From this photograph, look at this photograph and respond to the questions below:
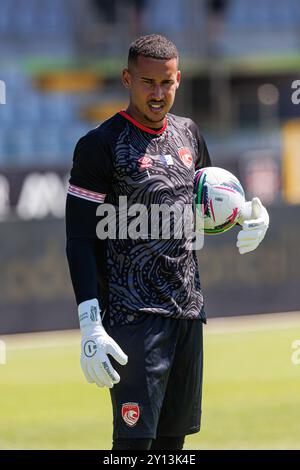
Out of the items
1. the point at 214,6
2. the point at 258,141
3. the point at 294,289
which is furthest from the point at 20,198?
the point at 214,6

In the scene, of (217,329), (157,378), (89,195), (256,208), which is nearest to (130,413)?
(157,378)

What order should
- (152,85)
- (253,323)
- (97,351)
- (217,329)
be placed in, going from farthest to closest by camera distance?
(253,323)
(217,329)
(152,85)
(97,351)

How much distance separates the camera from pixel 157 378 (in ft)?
14.8

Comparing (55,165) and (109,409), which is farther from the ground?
(55,165)

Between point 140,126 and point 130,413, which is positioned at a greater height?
point 140,126

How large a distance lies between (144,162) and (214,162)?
12.1 meters

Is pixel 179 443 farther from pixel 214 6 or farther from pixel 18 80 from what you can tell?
pixel 214 6

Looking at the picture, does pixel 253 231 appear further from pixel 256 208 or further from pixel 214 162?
pixel 214 162

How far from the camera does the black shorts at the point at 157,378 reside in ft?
14.6

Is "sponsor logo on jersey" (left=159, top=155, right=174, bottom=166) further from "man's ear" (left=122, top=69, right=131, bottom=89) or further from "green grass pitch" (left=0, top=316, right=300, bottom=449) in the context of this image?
"green grass pitch" (left=0, top=316, right=300, bottom=449)

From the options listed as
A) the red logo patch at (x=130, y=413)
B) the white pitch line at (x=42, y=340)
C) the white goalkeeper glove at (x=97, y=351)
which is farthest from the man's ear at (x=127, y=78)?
the white pitch line at (x=42, y=340)

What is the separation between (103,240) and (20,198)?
11125 mm

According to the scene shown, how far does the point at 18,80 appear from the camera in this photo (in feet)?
81.1

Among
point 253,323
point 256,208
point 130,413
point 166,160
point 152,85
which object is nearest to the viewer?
point 130,413
